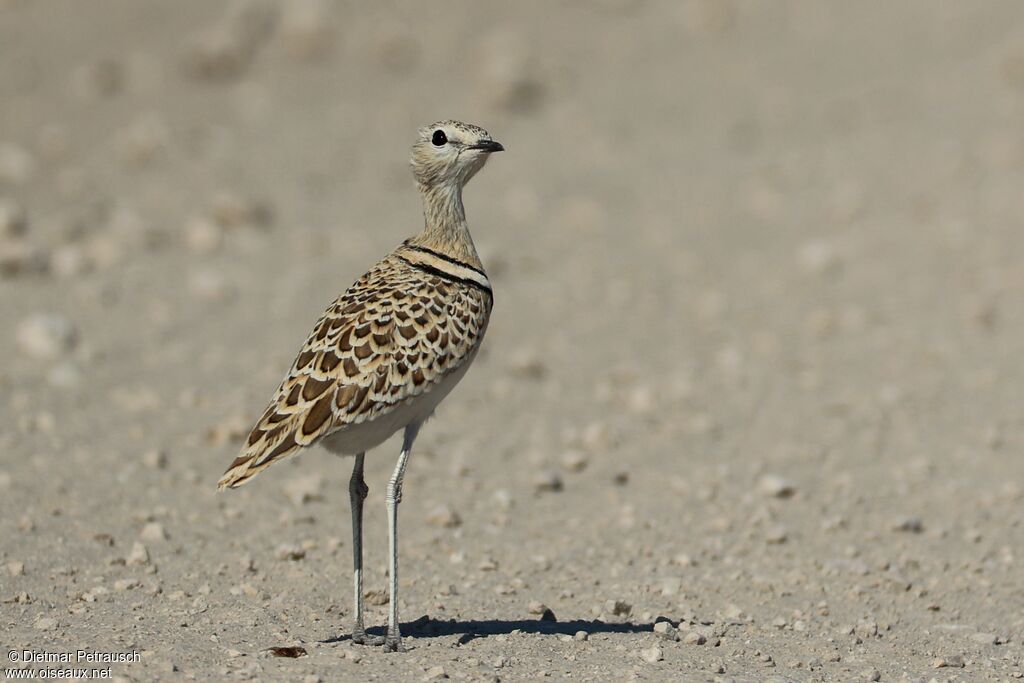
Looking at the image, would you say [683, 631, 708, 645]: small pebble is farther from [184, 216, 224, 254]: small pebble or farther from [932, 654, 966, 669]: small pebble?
[184, 216, 224, 254]: small pebble

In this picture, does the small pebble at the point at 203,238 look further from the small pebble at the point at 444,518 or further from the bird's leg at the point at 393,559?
the bird's leg at the point at 393,559

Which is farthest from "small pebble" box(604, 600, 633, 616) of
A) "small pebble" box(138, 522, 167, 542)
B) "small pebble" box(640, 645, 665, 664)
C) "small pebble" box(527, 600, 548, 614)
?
"small pebble" box(138, 522, 167, 542)

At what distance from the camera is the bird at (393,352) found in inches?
199

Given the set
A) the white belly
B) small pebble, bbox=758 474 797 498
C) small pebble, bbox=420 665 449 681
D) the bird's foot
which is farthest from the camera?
small pebble, bbox=758 474 797 498

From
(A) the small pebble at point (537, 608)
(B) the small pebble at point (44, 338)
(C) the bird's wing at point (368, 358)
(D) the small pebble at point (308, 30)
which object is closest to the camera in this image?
(C) the bird's wing at point (368, 358)

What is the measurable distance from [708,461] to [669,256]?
384 cm

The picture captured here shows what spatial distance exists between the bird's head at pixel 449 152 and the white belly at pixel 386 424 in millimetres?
772

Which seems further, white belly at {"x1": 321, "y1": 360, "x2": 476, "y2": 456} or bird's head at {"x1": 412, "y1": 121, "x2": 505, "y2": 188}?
bird's head at {"x1": 412, "y1": 121, "x2": 505, "y2": 188}

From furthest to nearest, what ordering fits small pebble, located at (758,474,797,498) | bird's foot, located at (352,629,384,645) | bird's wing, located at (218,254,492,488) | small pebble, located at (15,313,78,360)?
small pebble, located at (15,313,78,360) < small pebble, located at (758,474,797,498) < bird's foot, located at (352,629,384,645) < bird's wing, located at (218,254,492,488)

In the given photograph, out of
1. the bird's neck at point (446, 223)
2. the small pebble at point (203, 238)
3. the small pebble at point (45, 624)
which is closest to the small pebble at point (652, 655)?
the bird's neck at point (446, 223)

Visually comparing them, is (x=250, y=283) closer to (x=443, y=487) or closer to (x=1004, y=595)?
(x=443, y=487)

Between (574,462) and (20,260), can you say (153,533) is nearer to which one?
(574,462)

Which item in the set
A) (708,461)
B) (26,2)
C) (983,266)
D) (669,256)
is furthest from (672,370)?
(26,2)

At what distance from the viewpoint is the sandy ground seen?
5.86 m
